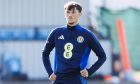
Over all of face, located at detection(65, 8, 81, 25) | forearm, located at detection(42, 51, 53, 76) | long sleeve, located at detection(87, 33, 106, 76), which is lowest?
forearm, located at detection(42, 51, 53, 76)

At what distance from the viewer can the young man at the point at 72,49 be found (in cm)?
703

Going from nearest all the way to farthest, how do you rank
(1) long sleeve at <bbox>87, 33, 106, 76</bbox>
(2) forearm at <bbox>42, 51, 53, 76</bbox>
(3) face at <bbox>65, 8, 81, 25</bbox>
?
(3) face at <bbox>65, 8, 81, 25</bbox> < (1) long sleeve at <bbox>87, 33, 106, 76</bbox> < (2) forearm at <bbox>42, 51, 53, 76</bbox>

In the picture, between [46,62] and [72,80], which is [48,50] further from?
[72,80]

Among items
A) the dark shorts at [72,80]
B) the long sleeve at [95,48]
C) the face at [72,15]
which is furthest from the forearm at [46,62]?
the face at [72,15]

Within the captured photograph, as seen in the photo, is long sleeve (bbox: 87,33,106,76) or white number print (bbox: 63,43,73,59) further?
long sleeve (bbox: 87,33,106,76)

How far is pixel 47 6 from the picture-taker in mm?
23969

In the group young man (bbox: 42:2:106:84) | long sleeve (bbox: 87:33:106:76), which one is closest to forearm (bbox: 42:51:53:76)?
young man (bbox: 42:2:106:84)

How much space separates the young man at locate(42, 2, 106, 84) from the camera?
7027 millimetres

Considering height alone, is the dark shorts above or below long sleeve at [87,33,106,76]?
below

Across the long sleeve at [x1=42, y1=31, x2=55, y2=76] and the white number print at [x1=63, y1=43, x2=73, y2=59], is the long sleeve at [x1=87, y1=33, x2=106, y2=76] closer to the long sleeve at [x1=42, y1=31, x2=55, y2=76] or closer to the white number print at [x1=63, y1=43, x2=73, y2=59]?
the white number print at [x1=63, y1=43, x2=73, y2=59]

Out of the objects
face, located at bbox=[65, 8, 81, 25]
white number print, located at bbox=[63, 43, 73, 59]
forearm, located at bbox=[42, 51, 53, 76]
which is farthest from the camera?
forearm, located at bbox=[42, 51, 53, 76]

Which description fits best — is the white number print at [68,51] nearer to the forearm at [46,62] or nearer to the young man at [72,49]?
the young man at [72,49]

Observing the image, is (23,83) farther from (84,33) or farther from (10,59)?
(84,33)

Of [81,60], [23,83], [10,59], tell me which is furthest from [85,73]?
[10,59]
